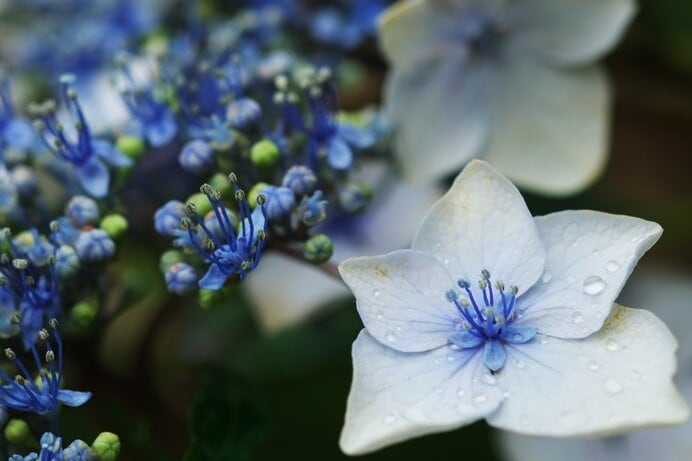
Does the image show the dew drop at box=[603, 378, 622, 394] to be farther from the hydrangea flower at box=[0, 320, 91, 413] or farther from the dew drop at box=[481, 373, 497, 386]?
the hydrangea flower at box=[0, 320, 91, 413]

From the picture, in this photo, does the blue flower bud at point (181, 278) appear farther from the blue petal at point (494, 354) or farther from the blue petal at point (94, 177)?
the blue petal at point (494, 354)

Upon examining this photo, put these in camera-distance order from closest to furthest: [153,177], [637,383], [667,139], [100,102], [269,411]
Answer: [637,383]
[269,411]
[153,177]
[100,102]
[667,139]

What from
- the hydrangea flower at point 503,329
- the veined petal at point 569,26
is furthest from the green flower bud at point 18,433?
the veined petal at point 569,26

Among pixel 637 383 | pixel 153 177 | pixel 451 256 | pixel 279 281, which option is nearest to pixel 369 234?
pixel 279 281

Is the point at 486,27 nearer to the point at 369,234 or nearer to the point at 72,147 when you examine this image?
the point at 369,234

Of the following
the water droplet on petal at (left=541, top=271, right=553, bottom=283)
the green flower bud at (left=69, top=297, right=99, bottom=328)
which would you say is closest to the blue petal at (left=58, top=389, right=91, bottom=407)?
the green flower bud at (left=69, top=297, right=99, bottom=328)
